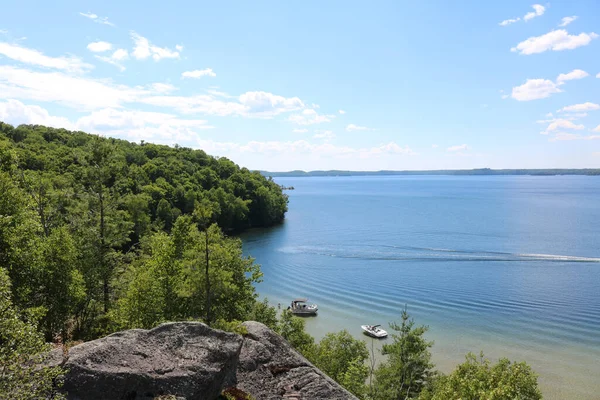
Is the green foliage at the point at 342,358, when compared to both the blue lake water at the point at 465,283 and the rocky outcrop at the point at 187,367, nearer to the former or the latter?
the blue lake water at the point at 465,283

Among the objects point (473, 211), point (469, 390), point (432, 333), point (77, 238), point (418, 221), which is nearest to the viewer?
point (469, 390)

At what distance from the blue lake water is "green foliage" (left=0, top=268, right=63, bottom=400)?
1064 inches

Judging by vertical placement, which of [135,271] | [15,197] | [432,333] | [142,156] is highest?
[142,156]

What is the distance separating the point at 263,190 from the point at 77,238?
75.8m

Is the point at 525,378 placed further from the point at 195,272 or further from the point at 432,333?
the point at 432,333

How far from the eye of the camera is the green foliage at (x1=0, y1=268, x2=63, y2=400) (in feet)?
24.6

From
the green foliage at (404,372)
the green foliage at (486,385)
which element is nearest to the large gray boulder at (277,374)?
the green foliage at (486,385)

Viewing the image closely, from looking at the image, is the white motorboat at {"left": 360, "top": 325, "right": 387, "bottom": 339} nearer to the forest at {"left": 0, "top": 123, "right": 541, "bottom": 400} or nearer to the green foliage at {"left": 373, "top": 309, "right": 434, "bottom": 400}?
the forest at {"left": 0, "top": 123, "right": 541, "bottom": 400}

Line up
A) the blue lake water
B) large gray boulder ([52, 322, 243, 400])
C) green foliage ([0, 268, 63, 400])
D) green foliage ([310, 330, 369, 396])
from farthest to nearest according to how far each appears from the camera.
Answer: the blue lake water < green foliage ([310, 330, 369, 396]) < large gray boulder ([52, 322, 243, 400]) < green foliage ([0, 268, 63, 400])

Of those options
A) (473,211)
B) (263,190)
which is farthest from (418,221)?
(263,190)

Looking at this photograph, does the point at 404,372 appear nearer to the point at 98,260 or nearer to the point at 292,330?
the point at 292,330

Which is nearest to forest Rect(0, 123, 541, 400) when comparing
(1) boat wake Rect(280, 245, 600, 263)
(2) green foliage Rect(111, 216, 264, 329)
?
(2) green foliage Rect(111, 216, 264, 329)

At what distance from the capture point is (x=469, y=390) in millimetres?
14617

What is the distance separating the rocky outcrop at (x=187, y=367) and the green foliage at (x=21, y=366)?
83 cm
